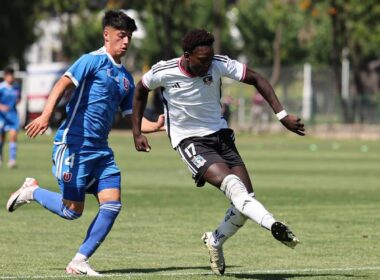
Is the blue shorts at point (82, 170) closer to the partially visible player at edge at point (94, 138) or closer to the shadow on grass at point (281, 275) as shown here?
the partially visible player at edge at point (94, 138)

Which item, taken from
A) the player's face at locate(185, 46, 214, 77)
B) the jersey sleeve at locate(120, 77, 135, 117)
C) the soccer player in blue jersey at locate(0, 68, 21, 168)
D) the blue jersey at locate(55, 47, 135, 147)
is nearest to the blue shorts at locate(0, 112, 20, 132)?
the soccer player in blue jersey at locate(0, 68, 21, 168)

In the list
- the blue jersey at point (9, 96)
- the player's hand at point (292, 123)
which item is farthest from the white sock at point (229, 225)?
the blue jersey at point (9, 96)

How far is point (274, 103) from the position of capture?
10.3 metres

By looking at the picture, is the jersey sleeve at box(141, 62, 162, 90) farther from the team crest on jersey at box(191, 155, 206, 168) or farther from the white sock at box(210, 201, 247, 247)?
the white sock at box(210, 201, 247, 247)

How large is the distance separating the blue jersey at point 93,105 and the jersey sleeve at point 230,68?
935 millimetres

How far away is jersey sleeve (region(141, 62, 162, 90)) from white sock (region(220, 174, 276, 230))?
3.46ft

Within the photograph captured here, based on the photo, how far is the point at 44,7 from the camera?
71.8 metres

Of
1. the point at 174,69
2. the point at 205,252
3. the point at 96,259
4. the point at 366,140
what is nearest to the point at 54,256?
the point at 96,259

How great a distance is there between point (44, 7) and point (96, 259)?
60725 millimetres

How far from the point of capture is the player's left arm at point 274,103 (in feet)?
33.7

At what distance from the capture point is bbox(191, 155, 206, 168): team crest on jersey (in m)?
10.5

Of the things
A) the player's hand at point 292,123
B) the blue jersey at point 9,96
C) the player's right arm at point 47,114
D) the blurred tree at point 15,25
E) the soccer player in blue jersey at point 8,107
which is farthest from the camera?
the blurred tree at point 15,25

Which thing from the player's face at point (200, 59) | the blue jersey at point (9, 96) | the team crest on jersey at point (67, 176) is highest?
the player's face at point (200, 59)

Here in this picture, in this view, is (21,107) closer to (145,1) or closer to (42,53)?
(145,1)
